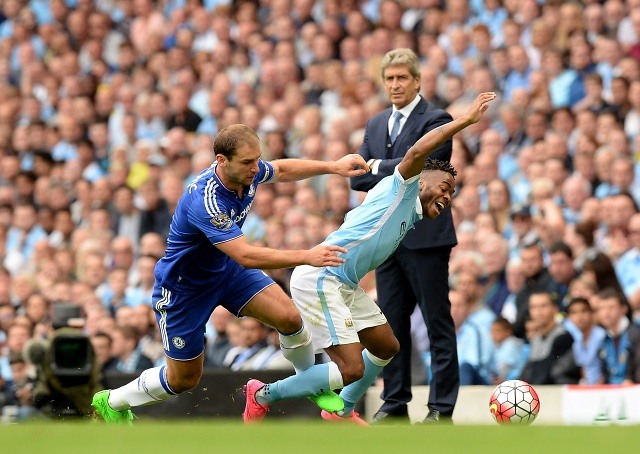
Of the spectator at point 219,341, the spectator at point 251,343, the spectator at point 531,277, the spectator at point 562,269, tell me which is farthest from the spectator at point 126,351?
the spectator at point 562,269

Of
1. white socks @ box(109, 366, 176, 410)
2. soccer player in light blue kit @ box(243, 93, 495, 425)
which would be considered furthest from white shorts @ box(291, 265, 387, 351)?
white socks @ box(109, 366, 176, 410)

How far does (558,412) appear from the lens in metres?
11.0

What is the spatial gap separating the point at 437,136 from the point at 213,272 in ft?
5.76

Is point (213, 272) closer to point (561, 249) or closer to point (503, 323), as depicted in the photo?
point (503, 323)

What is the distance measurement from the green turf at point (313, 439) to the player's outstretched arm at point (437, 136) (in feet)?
7.51

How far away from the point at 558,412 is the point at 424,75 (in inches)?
211

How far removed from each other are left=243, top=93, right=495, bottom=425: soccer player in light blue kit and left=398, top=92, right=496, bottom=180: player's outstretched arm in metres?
0.02

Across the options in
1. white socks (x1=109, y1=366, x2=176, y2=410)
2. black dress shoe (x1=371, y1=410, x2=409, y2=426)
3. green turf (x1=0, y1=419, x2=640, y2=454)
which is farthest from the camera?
black dress shoe (x1=371, y1=410, x2=409, y2=426)

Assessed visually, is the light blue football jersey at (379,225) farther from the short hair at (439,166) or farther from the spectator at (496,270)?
the spectator at (496,270)

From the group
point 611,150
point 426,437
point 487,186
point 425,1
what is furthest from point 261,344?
point 426,437

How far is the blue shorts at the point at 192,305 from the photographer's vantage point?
9.42 metres

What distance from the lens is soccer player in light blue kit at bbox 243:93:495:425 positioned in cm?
925

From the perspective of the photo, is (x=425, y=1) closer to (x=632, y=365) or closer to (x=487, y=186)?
(x=487, y=186)

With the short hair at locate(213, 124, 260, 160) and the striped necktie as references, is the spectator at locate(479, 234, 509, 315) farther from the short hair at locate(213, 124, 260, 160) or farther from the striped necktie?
the short hair at locate(213, 124, 260, 160)
